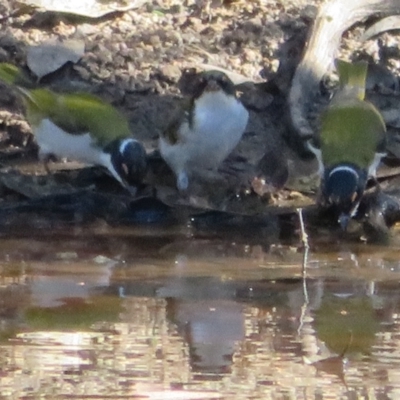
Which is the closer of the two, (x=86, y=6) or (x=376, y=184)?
(x=376, y=184)

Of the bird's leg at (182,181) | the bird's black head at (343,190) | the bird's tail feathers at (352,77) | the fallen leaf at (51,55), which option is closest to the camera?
the bird's black head at (343,190)

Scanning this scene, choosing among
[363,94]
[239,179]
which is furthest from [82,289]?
[363,94]

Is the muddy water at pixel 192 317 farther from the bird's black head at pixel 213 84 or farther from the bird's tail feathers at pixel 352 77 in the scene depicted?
the bird's tail feathers at pixel 352 77

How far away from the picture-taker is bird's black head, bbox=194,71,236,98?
8281 mm

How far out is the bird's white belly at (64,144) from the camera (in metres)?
8.03

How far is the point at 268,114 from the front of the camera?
902cm

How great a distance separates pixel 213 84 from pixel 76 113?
3.05 feet

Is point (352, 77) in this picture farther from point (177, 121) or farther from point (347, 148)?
point (177, 121)

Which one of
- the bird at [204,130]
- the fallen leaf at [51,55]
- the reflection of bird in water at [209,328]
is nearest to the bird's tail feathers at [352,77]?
the bird at [204,130]

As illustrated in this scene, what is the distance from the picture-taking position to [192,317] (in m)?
5.47

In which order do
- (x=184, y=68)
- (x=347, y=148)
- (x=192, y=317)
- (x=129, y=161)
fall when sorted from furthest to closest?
(x=184, y=68), (x=347, y=148), (x=129, y=161), (x=192, y=317)

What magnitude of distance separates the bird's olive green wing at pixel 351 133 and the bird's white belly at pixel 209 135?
0.58 m

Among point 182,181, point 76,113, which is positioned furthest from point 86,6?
point 182,181

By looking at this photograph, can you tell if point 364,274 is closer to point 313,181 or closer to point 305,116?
point 313,181
